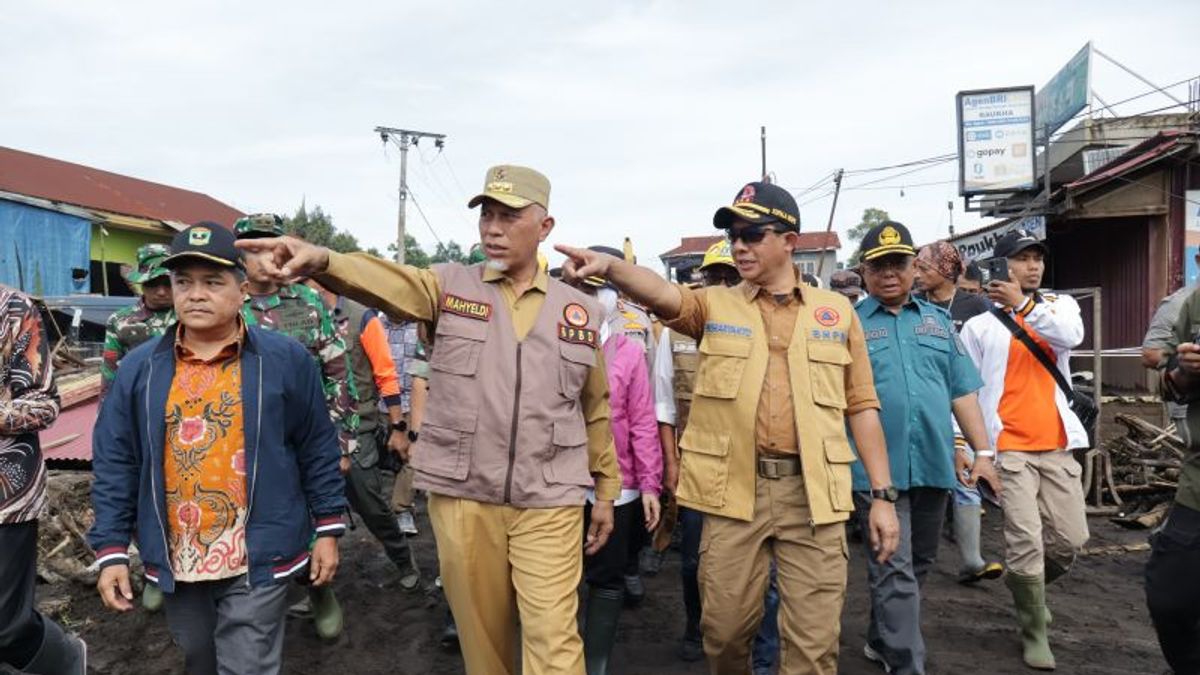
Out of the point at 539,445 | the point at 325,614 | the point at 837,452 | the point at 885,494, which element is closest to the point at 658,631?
the point at 325,614

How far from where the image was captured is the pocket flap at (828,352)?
327 cm

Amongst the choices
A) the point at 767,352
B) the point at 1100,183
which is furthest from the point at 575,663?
the point at 1100,183

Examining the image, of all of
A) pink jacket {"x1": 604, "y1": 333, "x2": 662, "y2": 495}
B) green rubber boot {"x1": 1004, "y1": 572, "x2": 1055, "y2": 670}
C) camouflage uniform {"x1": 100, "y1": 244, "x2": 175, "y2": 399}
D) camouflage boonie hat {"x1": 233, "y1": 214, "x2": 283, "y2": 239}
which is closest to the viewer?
pink jacket {"x1": 604, "y1": 333, "x2": 662, "y2": 495}

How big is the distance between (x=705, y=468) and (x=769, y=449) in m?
0.27

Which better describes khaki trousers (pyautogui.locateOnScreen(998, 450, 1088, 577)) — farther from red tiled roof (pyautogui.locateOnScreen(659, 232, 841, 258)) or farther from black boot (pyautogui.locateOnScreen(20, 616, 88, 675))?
red tiled roof (pyautogui.locateOnScreen(659, 232, 841, 258))

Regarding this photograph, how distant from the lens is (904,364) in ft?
13.0

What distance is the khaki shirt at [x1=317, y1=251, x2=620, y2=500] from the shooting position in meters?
2.61

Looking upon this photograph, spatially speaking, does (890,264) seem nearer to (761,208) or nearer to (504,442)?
(761,208)

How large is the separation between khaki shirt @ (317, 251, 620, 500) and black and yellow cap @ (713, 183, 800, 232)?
77cm

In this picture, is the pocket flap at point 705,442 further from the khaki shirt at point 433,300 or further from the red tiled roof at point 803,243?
the red tiled roof at point 803,243

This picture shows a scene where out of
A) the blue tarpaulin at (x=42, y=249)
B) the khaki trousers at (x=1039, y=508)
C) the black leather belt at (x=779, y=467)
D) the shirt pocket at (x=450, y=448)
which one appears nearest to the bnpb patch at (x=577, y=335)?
the shirt pocket at (x=450, y=448)

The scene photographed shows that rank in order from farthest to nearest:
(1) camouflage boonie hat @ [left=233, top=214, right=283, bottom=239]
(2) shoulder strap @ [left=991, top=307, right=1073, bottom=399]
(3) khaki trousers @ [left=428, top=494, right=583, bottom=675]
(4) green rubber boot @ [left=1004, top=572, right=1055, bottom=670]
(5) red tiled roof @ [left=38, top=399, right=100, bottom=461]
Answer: (5) red tiled roof @ [left=38, top=399, right=100, bottom=461] < (2) shoulder strap @ [left=991, top=307, right=1073, bottom=399] < (4) green rubber boot @ [left=1004, top=572, right=1055, bottom=670] < (1) camouflage boonie hat @ [left=233, top=214, right=283, bottom=239] < (3) khaki trousers @ [left=428, top=494, right=583, bottom=675]

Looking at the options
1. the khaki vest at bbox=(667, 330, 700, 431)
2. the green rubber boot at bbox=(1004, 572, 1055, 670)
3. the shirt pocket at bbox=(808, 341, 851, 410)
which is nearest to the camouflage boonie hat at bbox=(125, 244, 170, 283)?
the khaki vest at bbox=(667, 330, 700, 431)

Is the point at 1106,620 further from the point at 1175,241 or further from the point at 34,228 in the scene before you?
the point at 34,228
